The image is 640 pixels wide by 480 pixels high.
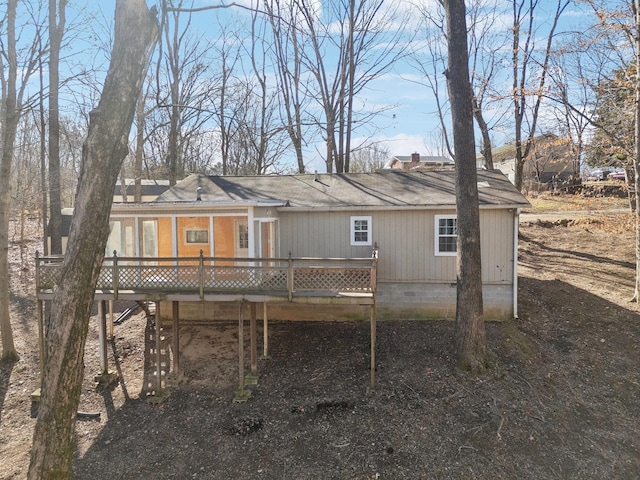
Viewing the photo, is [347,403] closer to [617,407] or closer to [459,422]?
[459,422]

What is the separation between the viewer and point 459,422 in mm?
6887

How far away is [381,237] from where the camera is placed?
10.5m

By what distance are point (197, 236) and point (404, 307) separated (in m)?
6.11

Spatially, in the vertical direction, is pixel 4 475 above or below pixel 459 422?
below

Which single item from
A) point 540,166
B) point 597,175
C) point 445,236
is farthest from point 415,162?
point 445,236

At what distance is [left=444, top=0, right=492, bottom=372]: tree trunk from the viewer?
8.09 meters

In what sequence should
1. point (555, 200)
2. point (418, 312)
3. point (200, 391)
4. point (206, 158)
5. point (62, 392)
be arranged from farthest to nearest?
point (206, 158) < point (555, 200) < point (418, 312) < point (200, 391) < point (62, 392)

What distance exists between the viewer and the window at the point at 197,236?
1105cm

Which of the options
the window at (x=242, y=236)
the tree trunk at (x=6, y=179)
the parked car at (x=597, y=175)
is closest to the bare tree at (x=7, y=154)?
the tree trunk at (x=6, y=179)

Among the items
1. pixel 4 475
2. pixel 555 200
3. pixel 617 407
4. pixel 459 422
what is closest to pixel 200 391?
pixel 4 475

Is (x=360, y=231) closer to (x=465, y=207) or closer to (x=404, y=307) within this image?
(x=404, y=307)

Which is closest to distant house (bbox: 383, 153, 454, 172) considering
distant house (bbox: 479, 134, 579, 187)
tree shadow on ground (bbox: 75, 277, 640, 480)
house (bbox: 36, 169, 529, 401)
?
distant house (bbox: 479, 134, 579, 187)

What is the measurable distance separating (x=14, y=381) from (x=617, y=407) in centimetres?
1266

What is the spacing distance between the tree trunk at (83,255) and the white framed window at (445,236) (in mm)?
7783
